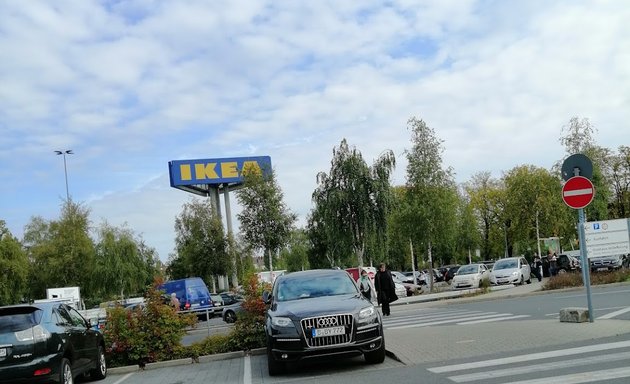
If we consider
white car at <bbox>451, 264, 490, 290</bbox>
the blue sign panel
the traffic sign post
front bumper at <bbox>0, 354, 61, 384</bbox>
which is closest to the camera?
front bumper at <bbox>0, 354, 61, 384</bbox>

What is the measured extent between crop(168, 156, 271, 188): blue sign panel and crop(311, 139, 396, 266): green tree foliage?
794 inches

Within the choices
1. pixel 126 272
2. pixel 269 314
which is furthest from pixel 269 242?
pixel 269 314

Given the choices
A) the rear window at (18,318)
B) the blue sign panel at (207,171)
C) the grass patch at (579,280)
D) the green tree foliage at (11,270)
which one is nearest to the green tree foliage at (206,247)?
the blue sign panel at (207,171)

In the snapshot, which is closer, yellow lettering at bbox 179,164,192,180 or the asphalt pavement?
the asphalt pavement

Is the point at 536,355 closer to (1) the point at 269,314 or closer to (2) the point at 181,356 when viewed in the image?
(1) the point at 269,314

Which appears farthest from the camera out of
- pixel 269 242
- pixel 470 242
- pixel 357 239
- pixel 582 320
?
pixel 470 242

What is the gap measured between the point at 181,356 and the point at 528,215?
45.6m

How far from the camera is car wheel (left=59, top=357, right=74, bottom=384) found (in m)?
9.59

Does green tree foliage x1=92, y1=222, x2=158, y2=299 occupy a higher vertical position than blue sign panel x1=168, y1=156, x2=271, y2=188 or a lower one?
lower

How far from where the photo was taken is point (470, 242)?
221 feet

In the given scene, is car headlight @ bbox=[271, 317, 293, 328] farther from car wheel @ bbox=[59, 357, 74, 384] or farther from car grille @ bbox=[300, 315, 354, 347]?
car wheel @ bbox=[59, 357, 74, 384]

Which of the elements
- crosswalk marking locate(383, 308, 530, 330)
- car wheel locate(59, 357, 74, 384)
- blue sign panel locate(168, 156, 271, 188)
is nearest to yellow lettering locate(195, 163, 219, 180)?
blue sign panel locate(168, 156, 271, 188)

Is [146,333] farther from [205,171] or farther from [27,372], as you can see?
[205,171]

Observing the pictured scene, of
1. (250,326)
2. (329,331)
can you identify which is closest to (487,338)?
(329,331)
